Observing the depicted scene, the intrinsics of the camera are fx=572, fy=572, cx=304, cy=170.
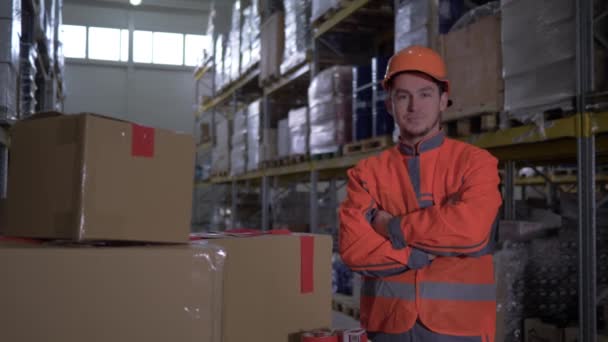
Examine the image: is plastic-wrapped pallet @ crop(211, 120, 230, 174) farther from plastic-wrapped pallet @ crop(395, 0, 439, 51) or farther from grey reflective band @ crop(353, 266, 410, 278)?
grey reflective band @ crop(353, 266, 410, 278)

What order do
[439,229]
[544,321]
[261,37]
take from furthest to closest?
[261,37]
[544,321]
[439,229]

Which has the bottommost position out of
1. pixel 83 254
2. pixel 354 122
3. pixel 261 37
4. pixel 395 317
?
pixel 395 317

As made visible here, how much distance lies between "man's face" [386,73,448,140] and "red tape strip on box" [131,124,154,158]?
1.22 meters

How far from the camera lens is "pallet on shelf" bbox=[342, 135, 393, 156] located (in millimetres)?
5617

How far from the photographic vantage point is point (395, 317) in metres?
2.24

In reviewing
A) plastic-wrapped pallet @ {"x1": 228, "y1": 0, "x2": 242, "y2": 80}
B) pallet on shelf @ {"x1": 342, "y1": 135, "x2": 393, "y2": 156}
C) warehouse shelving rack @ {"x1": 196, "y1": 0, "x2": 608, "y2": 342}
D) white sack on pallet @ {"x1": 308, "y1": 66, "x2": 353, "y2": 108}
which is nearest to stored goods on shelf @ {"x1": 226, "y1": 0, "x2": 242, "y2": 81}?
plastic-wrapped pallet @ {"x1": 228, "y1": 0, "x2": 242, "y2": 80}

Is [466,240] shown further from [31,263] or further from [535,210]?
[535,210]

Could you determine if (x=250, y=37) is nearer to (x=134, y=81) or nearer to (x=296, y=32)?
(x=296, y=32)

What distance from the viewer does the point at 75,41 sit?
764 inches

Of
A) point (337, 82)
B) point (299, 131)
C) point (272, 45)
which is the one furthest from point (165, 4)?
point (337, 82)

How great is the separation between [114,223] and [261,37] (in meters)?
8.15

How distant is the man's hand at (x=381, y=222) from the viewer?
235 cm

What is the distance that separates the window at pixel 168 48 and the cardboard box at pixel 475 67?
17.0 metres

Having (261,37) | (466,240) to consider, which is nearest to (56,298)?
(466,240)
